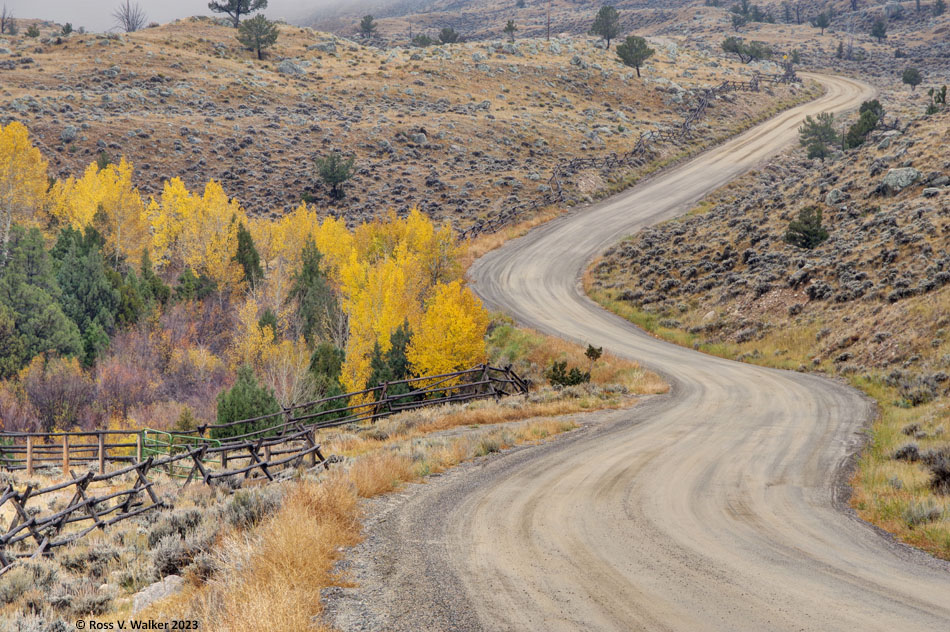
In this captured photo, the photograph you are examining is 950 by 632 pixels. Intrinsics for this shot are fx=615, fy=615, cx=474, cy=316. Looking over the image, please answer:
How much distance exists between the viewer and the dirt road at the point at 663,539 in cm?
751

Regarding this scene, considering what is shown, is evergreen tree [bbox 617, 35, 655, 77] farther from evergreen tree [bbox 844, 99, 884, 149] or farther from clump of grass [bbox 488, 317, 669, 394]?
clump of grass [bbox 488, 317, 669, 394]

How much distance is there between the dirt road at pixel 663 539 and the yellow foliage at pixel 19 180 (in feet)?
165

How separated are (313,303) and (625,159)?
1701 inches

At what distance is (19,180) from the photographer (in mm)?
49438

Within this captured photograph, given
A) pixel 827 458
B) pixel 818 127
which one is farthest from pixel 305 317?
pixel 818 127

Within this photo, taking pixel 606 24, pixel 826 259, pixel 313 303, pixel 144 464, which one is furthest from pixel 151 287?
pixel 606 24

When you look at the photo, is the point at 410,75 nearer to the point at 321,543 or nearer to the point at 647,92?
the point at 647,92

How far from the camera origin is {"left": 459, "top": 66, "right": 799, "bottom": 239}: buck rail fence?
2375 inches

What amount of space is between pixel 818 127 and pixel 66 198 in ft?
232

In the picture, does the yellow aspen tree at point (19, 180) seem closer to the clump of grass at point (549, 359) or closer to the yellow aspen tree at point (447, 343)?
the yellow aspen tree at point (447, 343)

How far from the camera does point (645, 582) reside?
8398 millimetres

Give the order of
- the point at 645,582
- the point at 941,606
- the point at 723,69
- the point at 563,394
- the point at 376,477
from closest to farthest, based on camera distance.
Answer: the point at 941,606 → the point at 645,582 → the point at 376,477 → the point at 563,394 → the point at 723,69

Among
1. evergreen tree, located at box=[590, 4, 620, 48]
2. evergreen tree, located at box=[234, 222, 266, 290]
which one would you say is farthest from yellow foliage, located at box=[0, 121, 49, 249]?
evergreen tree, located at box=[590, 4, 620, 48]

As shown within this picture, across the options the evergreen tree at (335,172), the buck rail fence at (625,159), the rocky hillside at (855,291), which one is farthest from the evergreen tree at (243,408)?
the evergreen tree at (335,172)
